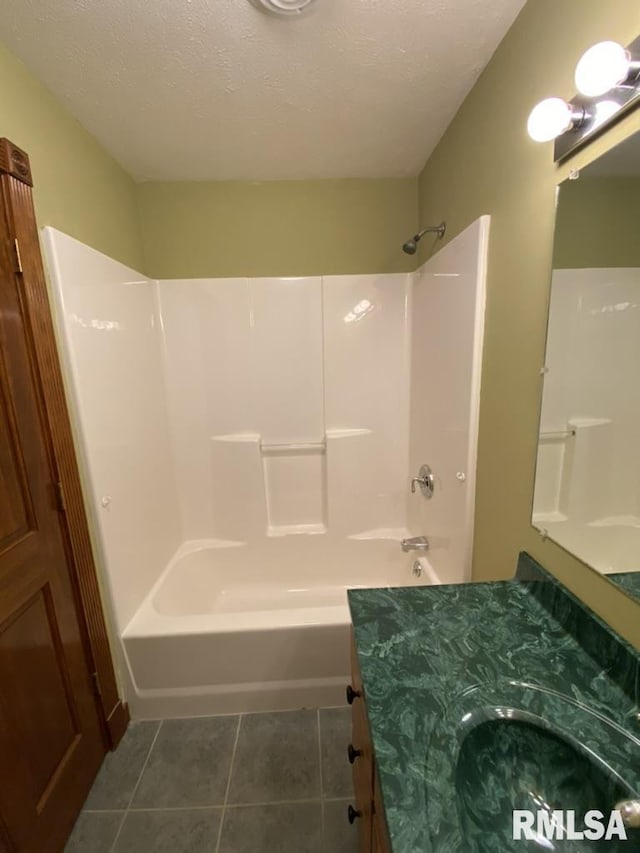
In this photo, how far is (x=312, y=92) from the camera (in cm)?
130

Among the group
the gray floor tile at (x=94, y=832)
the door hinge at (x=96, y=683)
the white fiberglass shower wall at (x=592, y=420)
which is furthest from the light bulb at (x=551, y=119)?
the gray floor tile at (x=94, y=832)

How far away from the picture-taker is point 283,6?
96 cm

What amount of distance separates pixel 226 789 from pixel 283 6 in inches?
96.9

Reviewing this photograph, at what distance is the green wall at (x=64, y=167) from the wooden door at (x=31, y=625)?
301 millimetres

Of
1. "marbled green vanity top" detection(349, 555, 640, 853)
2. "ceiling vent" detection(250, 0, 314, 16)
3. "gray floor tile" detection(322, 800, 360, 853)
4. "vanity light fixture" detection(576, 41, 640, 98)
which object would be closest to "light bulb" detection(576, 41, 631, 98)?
"vanity light fixture" detection(576, 41, 640, 98)

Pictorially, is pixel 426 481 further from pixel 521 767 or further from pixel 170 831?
pixel 170 831

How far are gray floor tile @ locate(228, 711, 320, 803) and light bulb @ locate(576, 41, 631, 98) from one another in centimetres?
212

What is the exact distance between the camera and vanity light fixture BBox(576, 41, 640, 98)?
2.16 ft

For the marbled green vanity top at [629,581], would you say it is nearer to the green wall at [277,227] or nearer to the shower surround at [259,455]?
the shower surround at [259,455]

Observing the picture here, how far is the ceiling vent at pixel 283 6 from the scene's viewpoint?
0.95m

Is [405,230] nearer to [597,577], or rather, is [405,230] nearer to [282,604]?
[597,577]

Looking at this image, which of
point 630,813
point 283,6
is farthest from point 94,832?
point 283,6

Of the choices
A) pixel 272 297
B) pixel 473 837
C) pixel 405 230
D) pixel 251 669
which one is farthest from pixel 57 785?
pixel 405 230

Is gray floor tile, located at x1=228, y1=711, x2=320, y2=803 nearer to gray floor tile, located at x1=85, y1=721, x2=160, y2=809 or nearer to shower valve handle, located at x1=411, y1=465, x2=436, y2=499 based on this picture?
gray floor tile, located at x1=85, y1=721, x2=160, y2=809
